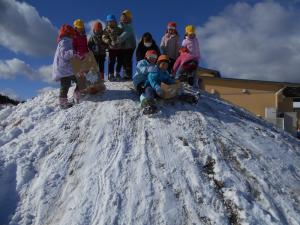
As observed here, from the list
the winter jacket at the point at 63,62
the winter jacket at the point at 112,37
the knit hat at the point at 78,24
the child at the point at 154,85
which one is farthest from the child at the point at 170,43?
the winter jacket at the point at 63,62

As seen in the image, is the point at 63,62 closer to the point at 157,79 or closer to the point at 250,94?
the point at 157,79

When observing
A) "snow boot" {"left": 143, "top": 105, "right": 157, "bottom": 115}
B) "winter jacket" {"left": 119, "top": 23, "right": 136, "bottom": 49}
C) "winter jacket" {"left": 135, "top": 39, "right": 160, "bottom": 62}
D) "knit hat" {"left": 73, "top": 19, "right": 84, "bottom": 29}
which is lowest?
"snow boot" {"left": 143, "top": 105, "right": 157, "bottom": 115}

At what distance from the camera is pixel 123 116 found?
26.5ft

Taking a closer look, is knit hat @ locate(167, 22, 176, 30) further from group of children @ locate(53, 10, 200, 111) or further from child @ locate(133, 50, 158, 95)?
child @ locate(133, 50, 158, 95)

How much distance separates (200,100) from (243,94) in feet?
56.8

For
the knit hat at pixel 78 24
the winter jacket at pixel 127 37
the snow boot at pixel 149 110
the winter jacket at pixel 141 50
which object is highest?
the knit hat at pixel 78 24

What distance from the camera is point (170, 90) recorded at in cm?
858

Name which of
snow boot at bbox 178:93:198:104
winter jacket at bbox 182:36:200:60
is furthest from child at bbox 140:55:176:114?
winter jacket at bbox 182:36:200:60

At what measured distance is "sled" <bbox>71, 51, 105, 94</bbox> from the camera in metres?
8.88

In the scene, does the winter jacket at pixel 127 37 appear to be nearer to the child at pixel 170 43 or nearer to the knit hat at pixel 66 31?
the child at pixel 170 43

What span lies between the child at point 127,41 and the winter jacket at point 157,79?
2049 mm

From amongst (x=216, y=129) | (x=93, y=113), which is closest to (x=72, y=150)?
(x=93, y=113)

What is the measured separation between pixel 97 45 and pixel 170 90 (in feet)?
10.1

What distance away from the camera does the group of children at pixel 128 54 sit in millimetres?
8812
